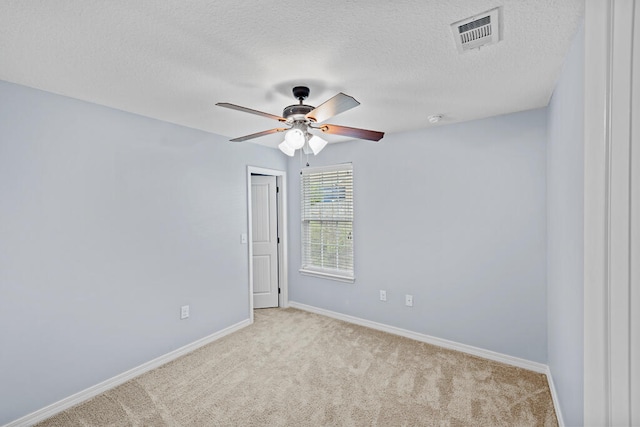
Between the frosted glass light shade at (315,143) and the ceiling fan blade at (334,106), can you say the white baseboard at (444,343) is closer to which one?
the frosted glass light shade at (315,143)

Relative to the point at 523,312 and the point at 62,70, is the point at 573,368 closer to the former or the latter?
the point at 523,312

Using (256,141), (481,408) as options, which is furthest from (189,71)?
(481,408)

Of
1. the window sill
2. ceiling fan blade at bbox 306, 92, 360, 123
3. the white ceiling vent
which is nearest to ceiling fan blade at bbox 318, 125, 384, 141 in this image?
ceiling fan blade at bbox 306, 92, 360, 123

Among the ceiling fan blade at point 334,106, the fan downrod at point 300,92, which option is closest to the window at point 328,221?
the fan downrod at point 300,92

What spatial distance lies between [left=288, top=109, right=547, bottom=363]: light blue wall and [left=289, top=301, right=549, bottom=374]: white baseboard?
51 mm

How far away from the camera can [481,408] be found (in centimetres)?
223

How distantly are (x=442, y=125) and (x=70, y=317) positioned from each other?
3894 millimetres

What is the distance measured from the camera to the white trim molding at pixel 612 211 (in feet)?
1.57

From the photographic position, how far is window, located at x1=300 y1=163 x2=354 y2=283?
3.98 metres

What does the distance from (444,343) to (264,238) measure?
280 centimetres

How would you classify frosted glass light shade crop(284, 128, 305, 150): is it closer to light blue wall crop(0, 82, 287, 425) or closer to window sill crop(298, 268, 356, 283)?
light blue wall crop(0, 82, 287, 425)

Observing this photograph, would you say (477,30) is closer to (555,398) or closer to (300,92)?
(300,92)

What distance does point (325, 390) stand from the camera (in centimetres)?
246

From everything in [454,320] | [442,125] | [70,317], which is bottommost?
[454,320]
